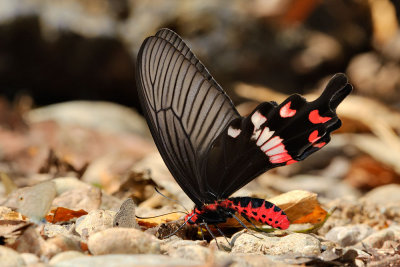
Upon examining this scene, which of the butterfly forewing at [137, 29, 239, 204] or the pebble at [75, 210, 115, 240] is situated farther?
the butterfly forewing at [137, 29, 239, 204]

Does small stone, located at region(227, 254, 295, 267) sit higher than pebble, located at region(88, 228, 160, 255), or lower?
lower

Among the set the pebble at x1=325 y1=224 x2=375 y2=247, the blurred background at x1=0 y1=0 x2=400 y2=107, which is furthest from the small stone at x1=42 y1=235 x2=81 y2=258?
the blurred background at x1=0 y1=0 x2=400 y2=107

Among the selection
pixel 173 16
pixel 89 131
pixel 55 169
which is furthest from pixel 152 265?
pixel 173 16

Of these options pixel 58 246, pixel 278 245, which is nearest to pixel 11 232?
pixel 58 246

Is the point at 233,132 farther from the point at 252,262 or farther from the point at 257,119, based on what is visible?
the point at 252,262

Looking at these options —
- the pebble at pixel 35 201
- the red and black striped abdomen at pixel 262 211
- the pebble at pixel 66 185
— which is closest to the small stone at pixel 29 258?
the pebble at pixel 35 201

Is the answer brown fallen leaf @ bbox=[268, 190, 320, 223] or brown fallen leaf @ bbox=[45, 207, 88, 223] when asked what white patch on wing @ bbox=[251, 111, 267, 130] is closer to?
brown fallen leaf @ bbox=[268, 190, 320, 223]
